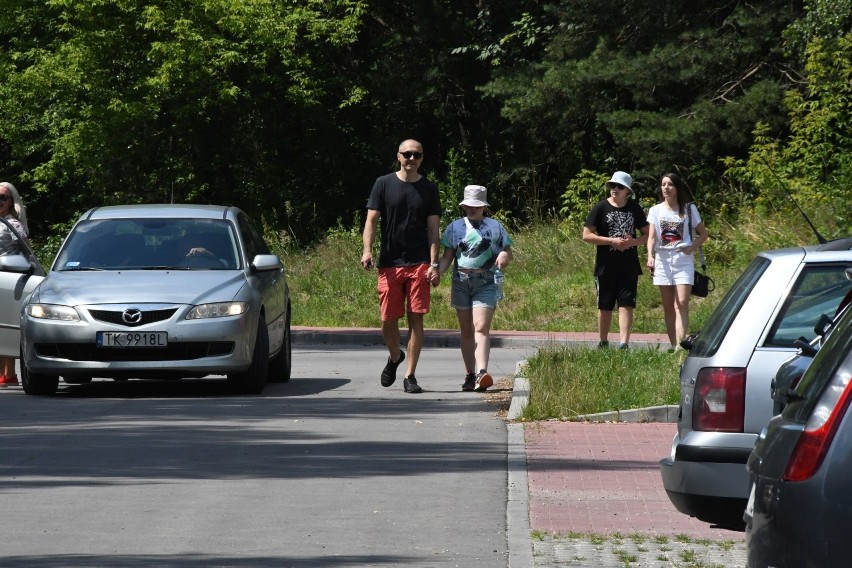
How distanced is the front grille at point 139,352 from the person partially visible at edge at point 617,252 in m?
4.25

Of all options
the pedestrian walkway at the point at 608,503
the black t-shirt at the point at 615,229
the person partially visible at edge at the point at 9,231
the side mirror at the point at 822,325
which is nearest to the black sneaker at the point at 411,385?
the pedestrian walkway at the point at 608,503

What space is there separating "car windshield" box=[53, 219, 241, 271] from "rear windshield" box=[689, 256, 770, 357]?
7451mm

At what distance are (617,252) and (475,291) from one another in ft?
9.22

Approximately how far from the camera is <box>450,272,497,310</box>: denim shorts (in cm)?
1377

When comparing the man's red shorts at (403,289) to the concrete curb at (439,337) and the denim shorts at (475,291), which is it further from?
the concrete curb at (439,337)

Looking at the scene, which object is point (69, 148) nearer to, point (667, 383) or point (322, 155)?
point (322, 155)

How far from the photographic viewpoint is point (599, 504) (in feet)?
27.6

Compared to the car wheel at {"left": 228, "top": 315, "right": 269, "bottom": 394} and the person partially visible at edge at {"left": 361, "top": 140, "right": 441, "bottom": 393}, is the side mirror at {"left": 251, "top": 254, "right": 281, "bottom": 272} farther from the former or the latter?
the person partially visible at edge at {"left": 361, "top": 140, "right": 441, "bottom": 393}

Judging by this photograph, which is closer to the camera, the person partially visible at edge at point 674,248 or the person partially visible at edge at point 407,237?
the person partially visible at edge at point 407,237

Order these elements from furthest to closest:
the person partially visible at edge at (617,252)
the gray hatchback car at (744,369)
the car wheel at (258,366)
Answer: the person partially visible at edge at (617,252) → the car wheel at (258,366) → the gray hatchback car at (744,369)

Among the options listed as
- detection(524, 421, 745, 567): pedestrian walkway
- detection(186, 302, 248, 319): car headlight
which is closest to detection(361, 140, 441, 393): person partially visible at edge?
detection(186, 302, 248, 319): car headlight

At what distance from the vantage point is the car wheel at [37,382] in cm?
1373

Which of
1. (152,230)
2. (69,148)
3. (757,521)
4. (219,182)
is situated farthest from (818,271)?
(219,182)

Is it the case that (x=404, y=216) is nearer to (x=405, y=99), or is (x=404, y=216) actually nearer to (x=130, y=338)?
(x=130, y=338)
